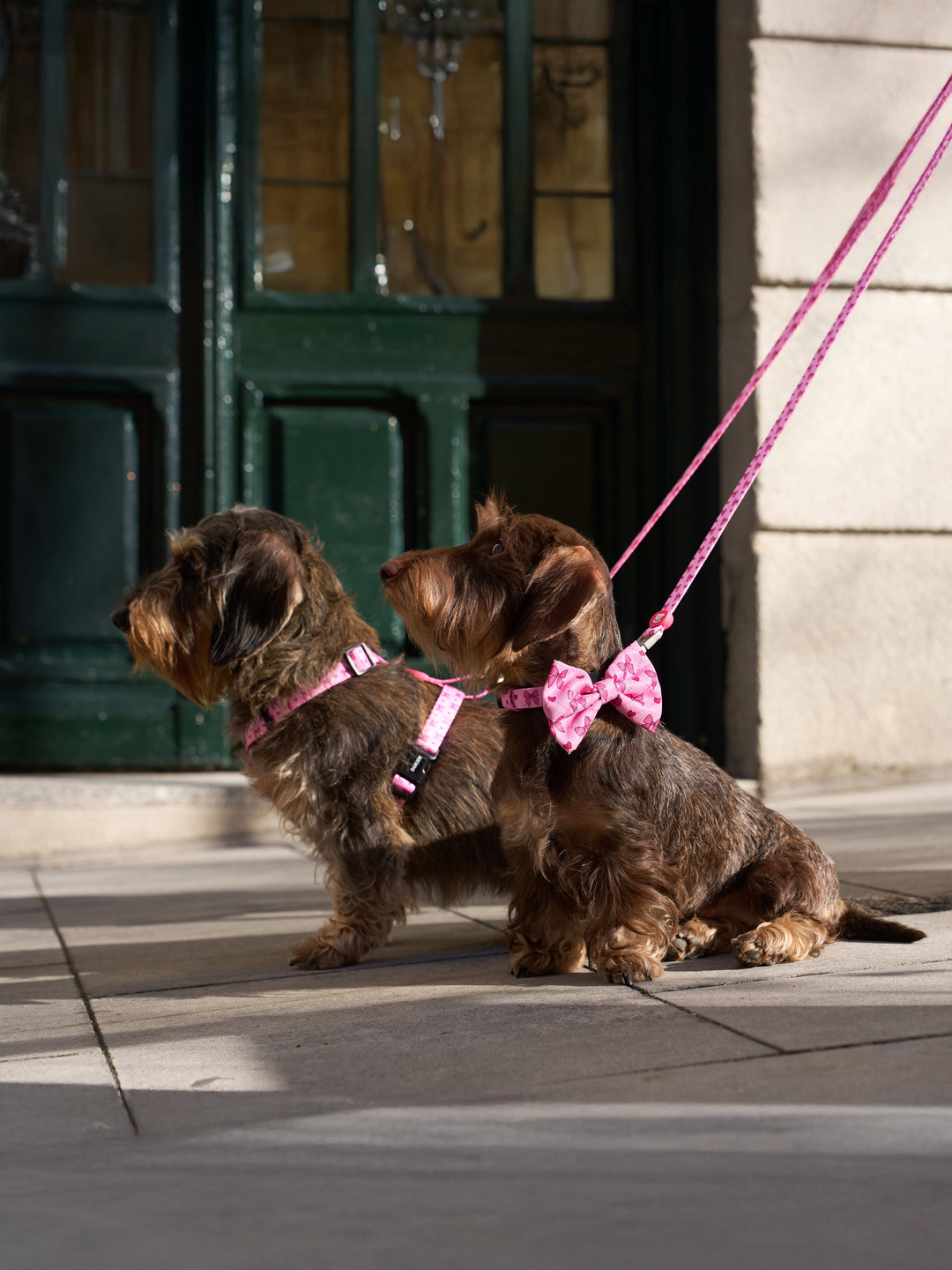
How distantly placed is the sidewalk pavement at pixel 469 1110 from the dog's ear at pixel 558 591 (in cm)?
84

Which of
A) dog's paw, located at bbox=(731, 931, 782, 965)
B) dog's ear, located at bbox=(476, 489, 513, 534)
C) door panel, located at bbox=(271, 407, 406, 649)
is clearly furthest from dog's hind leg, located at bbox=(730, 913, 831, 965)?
door panel, located at bbox=(271, 407, 406, 649)

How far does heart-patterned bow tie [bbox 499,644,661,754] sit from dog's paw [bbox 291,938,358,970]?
0.94m

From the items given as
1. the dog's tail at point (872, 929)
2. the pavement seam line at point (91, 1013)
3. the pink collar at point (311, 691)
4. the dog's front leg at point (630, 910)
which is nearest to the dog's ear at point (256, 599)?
the pink collar at point (311, 691)

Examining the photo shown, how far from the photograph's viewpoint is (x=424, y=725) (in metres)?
3.60

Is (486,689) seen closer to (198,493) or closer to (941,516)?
(198,493)

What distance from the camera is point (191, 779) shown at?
5949mm

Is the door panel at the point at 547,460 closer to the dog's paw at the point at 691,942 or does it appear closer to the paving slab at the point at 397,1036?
the dog's paw at the point at 691,942

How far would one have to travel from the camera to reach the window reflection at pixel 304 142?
20.7 ft

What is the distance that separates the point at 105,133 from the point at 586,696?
15.7ft

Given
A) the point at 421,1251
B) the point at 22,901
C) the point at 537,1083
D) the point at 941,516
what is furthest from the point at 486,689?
the point at 941,516

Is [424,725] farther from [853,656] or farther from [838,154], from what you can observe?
[838,154]

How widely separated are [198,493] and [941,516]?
12.3ft

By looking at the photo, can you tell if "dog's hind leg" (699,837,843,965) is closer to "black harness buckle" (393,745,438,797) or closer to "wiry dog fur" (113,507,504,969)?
"wiry dog fur" (113,507,504,969)

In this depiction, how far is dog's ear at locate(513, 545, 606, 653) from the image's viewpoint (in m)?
2.92
